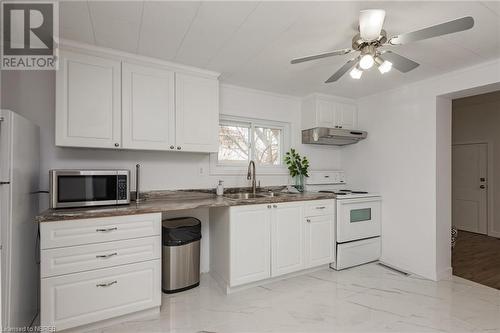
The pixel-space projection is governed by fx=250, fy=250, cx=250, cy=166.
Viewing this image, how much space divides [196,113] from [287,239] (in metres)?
1.62

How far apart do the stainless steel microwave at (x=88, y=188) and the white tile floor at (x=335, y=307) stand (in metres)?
0.98

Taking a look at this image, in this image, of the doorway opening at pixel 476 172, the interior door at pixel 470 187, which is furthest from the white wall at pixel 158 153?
the interior door at pixel 470 187

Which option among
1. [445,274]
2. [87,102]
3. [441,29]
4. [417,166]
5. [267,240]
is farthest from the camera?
[417,166]

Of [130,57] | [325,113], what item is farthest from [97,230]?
[325,113]

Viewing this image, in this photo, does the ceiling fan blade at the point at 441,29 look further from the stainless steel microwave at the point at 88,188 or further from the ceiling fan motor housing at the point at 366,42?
the stainless steel microwave at the point at 88,188

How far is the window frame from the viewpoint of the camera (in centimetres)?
299

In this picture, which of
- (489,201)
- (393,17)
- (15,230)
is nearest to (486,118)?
(489,201)

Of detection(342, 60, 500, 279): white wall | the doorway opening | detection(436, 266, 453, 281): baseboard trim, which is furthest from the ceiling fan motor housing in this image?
the doorway opening

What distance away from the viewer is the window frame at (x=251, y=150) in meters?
2.99

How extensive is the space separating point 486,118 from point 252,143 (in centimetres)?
451

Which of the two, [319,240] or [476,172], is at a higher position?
[476,172]

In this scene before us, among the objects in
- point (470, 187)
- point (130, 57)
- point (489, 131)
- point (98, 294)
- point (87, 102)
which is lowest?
point (98, 294)

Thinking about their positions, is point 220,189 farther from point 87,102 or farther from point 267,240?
point 87,102

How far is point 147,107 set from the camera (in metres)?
2.28
